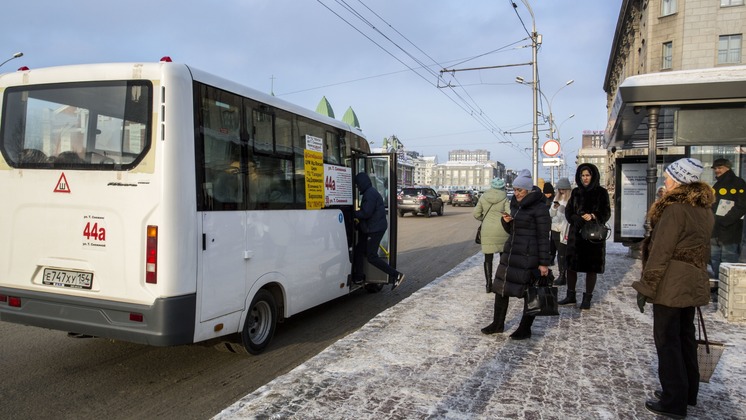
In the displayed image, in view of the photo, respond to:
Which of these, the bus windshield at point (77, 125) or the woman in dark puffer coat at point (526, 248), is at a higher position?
the bus windshield at point (77, 125)

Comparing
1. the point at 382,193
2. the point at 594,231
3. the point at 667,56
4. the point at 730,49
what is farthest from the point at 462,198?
the point at 594,231

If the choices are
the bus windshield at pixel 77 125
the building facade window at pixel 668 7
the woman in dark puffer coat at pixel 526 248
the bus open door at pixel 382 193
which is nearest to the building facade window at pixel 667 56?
the building facade window at pixel 668 7

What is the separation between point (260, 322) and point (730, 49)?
3833 cm

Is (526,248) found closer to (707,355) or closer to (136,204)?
(707,355)

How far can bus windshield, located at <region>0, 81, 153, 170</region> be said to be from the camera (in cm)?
402

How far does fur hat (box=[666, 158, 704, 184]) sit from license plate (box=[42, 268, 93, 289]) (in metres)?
4.51

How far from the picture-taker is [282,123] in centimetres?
545

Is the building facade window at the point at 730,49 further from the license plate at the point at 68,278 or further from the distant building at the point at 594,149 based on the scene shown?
the distant building at the point at 594,149

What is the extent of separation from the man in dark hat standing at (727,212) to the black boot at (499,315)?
380cm

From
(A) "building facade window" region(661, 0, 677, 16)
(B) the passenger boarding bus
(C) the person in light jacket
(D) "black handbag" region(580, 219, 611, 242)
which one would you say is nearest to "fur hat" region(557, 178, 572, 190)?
(C) the person in light jacket

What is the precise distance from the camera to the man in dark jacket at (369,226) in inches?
278

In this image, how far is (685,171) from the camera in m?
3.38

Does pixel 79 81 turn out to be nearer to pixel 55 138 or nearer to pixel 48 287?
pixel 55 138

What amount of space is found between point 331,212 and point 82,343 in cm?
314
